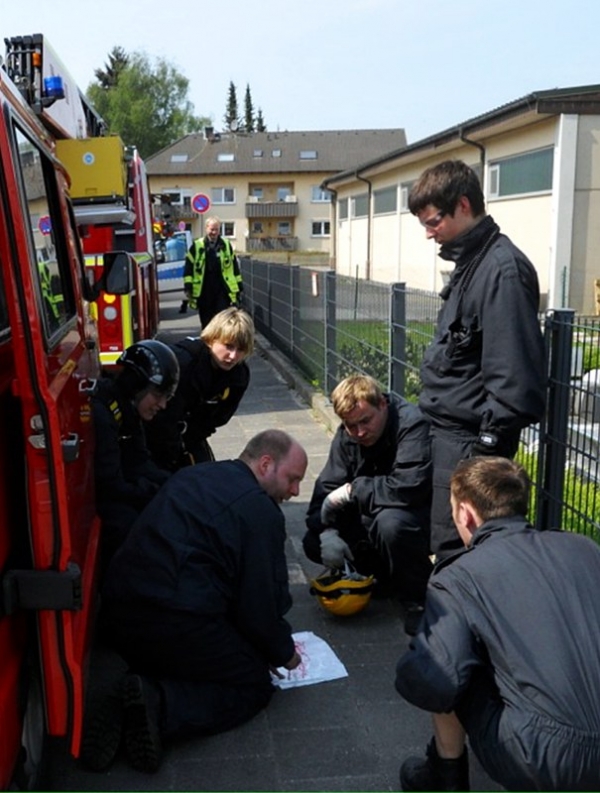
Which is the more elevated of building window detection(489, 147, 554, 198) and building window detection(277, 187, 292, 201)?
building window detection(277, 187, 292, 201)

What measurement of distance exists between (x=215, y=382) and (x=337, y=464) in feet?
3.64

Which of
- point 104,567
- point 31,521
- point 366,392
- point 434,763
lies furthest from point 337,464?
point 31,521

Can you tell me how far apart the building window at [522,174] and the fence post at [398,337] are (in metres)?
12.7

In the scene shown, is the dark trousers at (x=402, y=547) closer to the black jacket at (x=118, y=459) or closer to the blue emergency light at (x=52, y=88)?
the black jacket at (x=118, y=459)

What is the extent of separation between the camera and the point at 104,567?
397 cm

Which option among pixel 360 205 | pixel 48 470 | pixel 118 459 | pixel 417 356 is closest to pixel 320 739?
pixel 118 459

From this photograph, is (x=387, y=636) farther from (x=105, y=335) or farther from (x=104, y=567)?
(x=105, y=335)

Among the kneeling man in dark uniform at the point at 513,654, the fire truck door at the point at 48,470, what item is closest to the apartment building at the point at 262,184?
the fire truck door at the point at 48,470

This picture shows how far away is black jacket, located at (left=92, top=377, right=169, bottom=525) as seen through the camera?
3793 millimetres

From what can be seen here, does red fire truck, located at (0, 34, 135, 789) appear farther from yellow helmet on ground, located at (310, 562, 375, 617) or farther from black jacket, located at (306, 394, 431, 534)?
black jacket, located at (306, 394, 431, 534)

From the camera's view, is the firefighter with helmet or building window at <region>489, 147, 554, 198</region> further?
building window at <region>489, 147, 554, 198</region>

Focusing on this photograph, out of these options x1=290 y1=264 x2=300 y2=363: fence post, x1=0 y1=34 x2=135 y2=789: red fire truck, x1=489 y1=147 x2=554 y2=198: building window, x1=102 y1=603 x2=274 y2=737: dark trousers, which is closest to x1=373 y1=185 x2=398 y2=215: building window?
x1=489 y1=147 x2=554 y2=198: building window

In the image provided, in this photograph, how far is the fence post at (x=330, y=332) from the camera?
28.8 ft

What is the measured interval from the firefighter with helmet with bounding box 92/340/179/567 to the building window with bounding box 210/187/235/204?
62623mm
